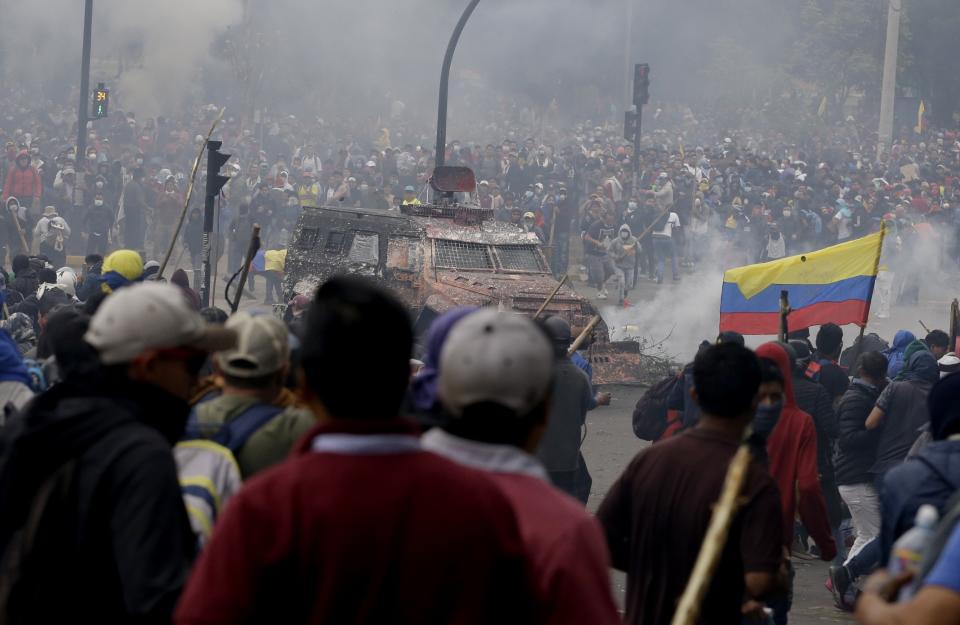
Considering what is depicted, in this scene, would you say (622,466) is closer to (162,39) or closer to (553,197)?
(553,197)

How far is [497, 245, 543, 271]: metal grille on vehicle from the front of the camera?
55.6 feet

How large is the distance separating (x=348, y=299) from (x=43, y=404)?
1126mm

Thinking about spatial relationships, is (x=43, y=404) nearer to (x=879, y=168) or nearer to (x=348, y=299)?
(x=348, y=299)

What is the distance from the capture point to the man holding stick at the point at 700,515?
4.22 meters

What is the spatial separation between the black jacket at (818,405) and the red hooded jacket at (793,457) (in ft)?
6.15

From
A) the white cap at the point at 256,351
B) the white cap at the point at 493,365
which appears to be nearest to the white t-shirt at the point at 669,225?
the white cap at the point at 256,351

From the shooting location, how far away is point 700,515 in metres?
4.20

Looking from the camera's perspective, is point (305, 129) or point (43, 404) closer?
point (43, 404)

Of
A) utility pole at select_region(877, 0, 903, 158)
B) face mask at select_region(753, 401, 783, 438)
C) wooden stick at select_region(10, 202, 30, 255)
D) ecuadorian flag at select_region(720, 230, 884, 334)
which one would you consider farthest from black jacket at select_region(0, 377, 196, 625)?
utility pole at select_region(877, 0, 903, 158)

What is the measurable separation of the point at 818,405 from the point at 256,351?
469cm

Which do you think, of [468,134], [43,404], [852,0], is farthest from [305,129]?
[43,404]

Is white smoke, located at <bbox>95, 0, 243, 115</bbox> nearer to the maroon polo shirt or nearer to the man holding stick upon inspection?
the man holding stick

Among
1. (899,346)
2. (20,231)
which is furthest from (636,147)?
(899,346)

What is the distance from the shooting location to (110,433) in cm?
312
